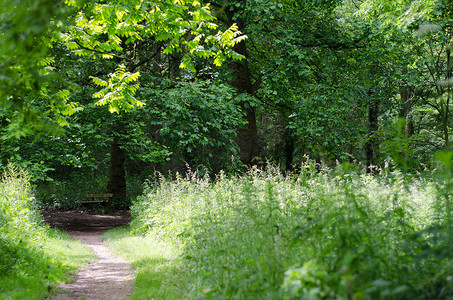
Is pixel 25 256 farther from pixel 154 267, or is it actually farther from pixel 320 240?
pixel 320 240

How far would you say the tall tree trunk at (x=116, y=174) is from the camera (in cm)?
2005

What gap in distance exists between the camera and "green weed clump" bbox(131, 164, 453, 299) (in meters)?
Result: 2.85

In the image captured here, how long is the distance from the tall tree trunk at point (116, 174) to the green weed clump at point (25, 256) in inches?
402

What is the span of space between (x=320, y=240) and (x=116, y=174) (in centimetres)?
1771

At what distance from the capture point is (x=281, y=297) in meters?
2.89

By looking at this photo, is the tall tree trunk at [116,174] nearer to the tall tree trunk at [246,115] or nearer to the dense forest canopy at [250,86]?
the dense forest canopy at [250,86]

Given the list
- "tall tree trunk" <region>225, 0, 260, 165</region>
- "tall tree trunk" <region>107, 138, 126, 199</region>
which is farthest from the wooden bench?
"tall tree trunk" <region>225, 0, 260, 165</region>

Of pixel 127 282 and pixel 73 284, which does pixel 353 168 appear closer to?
pixel 127 282

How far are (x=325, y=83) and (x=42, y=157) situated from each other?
11.5 metres

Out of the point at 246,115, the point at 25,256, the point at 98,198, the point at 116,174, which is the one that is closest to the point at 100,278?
the point at 25,256

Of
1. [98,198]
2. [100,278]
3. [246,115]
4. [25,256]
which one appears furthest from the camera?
[98,198]

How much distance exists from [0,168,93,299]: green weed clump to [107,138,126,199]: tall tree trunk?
10205 mm

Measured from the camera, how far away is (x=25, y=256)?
23.0ft

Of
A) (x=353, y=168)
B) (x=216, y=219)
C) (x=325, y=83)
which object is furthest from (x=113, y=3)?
(x=325, y=83)
